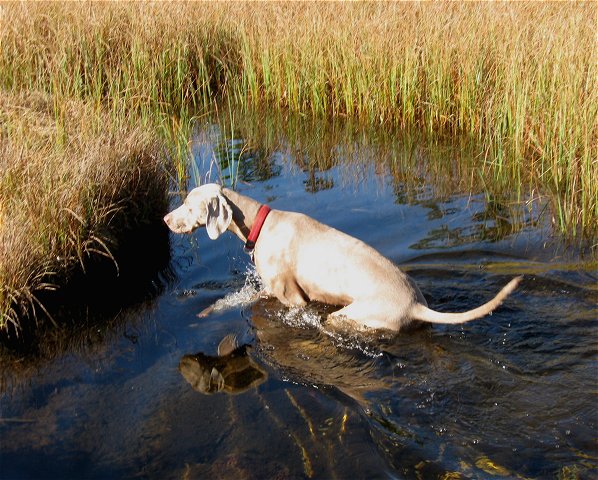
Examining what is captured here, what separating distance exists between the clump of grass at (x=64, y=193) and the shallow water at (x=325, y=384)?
580 millimetres

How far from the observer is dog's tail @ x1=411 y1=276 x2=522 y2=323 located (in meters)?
4.46

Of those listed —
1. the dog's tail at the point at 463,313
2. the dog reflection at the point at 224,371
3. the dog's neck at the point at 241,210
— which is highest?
the dog's neck at the point at 241,210

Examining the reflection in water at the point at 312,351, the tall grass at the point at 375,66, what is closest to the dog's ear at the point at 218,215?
the reflection in water at the point at 312,351

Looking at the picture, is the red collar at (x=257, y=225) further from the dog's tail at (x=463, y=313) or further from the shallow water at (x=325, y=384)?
the dog's tail at (x=463, y=313)

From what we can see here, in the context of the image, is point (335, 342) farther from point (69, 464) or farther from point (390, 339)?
point (69, 464)

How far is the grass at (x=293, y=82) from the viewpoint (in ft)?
21.7

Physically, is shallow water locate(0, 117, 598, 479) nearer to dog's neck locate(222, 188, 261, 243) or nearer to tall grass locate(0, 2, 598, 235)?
dog's neck locate(222, 188, 261, 243)

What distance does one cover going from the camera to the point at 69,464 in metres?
4.09

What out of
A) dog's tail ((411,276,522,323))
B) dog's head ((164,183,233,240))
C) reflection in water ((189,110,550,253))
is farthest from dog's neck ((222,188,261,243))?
reflection in water ((189,110,550,253))

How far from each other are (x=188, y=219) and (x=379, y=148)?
491 cm

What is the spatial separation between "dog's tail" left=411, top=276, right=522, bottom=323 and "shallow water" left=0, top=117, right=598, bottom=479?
0.24 meters

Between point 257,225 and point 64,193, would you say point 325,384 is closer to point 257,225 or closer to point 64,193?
point 257,225

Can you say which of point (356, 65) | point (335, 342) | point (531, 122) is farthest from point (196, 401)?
point (356, 65)

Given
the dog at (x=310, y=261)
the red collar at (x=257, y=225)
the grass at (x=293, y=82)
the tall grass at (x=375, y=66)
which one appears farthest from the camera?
the tall grass at (x=375, y=66)
